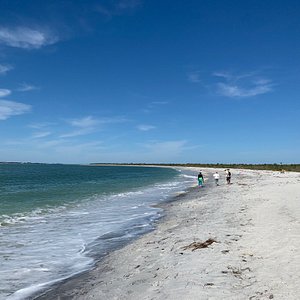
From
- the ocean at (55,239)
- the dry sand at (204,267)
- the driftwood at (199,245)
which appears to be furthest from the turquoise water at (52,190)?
the driftwood at (199,245)

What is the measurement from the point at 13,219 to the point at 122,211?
273 inches

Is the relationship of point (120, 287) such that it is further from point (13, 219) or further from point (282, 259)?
point (13, 219)

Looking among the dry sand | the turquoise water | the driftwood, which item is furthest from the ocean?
the driftwood

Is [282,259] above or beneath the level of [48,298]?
above

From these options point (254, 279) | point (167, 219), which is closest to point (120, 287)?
point (254, 279)

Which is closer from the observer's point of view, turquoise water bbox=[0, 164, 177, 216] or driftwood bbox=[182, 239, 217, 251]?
driftwood bbox=[182, 239, 217, 251]

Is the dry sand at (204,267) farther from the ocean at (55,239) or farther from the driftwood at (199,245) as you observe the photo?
the ocean at (55,239)

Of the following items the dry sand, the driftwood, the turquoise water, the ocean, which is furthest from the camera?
the turquoise water

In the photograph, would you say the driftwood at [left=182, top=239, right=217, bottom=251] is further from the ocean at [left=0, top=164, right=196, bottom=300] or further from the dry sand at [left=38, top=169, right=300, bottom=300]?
the ocean at [left=0, top=164, right=196, bottom=300]

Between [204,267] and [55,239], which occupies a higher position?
[204,267]

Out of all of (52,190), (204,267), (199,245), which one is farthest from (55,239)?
(52,190)

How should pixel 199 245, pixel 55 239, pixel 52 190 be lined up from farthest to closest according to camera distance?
pixel 52 190 < pixel 55 239 < pixel 199 245

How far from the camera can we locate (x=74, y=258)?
36.7ft

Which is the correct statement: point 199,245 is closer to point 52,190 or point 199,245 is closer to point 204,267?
point 204,267
